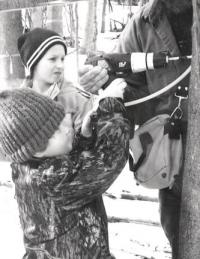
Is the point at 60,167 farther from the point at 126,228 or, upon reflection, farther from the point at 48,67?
the point at 126,228

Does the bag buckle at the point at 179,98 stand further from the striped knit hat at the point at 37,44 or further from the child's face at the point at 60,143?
the striped knit hat at the point at 37,44

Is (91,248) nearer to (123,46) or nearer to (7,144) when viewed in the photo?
(7,144)

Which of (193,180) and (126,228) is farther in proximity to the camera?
(126,228)

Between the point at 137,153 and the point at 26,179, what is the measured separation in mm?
541

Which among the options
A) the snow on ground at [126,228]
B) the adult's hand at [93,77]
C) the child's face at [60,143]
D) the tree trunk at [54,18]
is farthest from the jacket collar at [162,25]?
the tree trunk at [54,18]

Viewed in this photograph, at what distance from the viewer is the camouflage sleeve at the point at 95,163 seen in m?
1.55

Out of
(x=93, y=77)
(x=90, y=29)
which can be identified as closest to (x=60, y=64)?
(x=93, y=77)

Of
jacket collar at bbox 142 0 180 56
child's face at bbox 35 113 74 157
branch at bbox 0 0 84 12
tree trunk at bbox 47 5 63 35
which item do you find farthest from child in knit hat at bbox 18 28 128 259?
tree trunk at bbox 47 5 63 35

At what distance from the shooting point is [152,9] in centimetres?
192

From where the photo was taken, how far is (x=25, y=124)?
5.15 feet

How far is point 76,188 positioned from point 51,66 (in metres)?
1.36

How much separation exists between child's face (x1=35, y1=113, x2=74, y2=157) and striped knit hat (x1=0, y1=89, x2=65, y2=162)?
0.02m

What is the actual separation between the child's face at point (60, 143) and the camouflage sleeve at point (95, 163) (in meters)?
0.04

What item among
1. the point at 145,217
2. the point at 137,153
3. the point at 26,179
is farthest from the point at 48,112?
the point at 145,217
